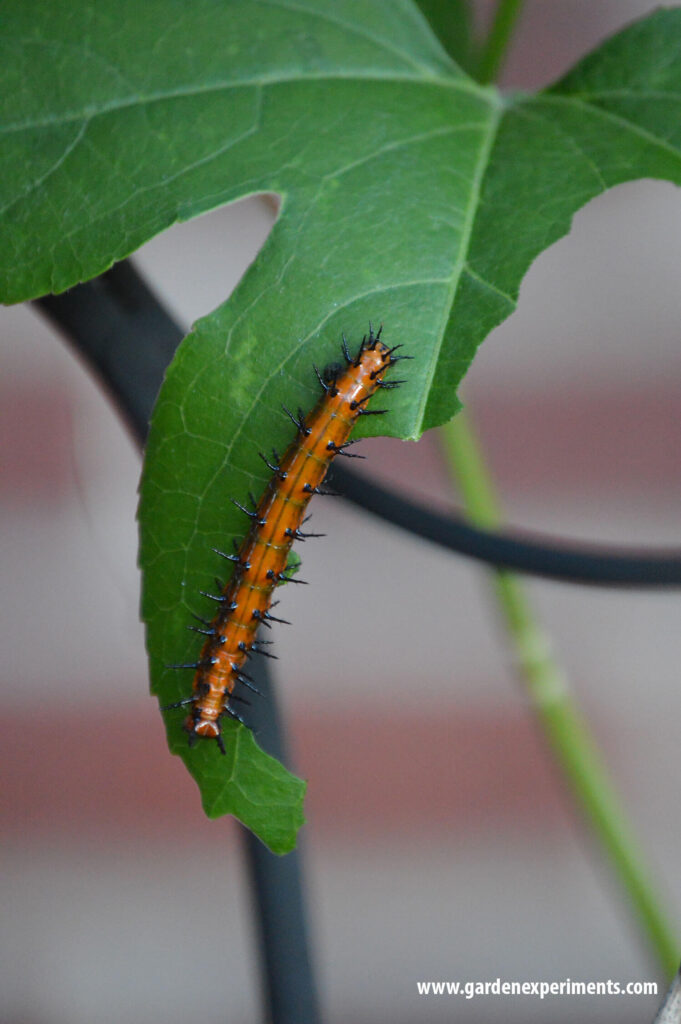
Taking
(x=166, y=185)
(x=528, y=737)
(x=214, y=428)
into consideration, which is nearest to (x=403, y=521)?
(x=214, y=428)

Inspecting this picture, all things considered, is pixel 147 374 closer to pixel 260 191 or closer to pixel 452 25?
pixel 260 191

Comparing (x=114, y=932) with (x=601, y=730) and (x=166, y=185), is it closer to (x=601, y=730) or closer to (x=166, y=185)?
(x=601, y=730)

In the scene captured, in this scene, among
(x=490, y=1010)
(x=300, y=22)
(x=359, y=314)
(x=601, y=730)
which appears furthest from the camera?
(x=601, y=730)

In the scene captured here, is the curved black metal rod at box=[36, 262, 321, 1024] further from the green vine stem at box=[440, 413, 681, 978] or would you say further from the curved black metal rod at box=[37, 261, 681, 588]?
the green vine stem at box=[440, 413, 681, 978]

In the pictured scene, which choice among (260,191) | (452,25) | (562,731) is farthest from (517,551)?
(452,25)

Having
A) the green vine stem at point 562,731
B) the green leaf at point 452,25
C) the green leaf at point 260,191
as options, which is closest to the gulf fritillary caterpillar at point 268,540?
the green leaf at point 260,191

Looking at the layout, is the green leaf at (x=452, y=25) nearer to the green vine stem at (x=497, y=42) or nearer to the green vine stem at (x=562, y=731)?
the green vine stem at (x=497, y=42)
